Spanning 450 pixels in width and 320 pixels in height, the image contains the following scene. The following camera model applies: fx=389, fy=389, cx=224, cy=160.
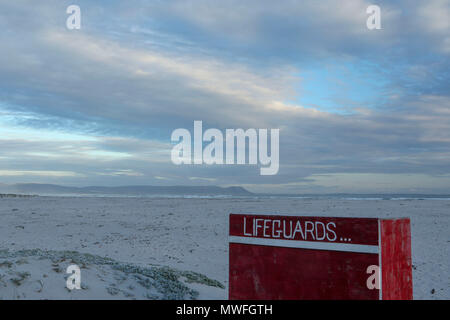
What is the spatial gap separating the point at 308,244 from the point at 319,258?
0.79ft

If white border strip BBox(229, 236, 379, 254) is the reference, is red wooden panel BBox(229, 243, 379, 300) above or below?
below

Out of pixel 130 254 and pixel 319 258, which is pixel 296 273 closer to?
pixel 319 258

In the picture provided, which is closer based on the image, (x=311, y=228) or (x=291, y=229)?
(x=311, y=228)

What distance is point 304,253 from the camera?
5566 millimetres

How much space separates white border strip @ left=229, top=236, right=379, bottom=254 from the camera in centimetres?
506

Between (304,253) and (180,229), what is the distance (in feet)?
44.0

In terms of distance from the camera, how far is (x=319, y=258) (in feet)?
17.8

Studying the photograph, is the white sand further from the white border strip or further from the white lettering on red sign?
the white lettering on red sign

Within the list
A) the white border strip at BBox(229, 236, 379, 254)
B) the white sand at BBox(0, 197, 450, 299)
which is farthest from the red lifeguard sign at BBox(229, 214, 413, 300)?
the white sand at BBox(0, 197, 450, 299)

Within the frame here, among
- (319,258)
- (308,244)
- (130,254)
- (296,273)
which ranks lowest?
(130,254)

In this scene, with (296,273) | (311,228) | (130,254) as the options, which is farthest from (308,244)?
(130,254)

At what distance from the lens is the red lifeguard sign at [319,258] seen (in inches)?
198

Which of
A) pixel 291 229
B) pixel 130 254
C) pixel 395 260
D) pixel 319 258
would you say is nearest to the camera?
pixel 395 260
